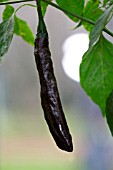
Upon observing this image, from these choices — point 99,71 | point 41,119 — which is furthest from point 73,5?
point 41,119

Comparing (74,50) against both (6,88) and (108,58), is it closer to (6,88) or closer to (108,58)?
(6,88)

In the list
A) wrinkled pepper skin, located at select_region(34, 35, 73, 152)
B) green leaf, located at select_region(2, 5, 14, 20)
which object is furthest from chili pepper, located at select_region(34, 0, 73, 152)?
green leaf, located at select_region(2, 5, 14, 20)

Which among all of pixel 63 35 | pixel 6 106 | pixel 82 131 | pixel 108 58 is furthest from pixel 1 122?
pixel 108 58

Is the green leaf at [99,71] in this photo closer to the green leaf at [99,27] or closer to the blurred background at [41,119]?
the green leaf at [99,27]

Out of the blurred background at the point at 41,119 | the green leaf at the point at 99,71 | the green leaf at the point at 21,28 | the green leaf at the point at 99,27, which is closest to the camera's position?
the green leaf at the point at 99,27

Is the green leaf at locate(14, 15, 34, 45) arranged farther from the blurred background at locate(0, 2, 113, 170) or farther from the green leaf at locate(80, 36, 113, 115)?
the blurred background at locate(0, 2, 113, 170)

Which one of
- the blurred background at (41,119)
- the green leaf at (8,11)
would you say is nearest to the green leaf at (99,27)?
the green leaf at (8,11)
